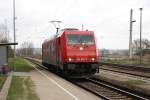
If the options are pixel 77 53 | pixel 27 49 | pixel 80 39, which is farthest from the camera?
pixel 27 49

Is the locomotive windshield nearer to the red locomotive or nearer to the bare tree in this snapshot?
the red locomotive

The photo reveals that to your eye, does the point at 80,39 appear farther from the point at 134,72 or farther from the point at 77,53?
the point at 134,72

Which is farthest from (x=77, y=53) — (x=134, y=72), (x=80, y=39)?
(x=134, y=72)

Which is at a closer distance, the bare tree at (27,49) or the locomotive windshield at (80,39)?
the locomotive windshield at (80,39)

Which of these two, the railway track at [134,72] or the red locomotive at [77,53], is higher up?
the red locomotive at [77,53]

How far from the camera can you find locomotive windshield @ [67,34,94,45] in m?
27.2

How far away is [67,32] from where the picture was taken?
89.5 feet

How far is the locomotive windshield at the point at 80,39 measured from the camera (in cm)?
2716

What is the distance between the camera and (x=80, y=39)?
27328 millimetres

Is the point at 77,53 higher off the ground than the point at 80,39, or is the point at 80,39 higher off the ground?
the point at 80,39

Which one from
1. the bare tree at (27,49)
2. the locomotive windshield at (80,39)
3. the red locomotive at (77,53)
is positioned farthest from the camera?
the bare tree at (27,49)

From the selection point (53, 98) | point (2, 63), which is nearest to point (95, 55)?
point (2, 63)

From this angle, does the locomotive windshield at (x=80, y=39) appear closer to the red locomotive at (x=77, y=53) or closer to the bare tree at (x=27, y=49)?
the red locomotive at (x=77, y=53)

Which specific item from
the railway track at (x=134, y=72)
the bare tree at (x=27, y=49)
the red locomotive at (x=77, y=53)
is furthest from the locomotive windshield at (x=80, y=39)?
the bare tree at (x=27, y=49)
